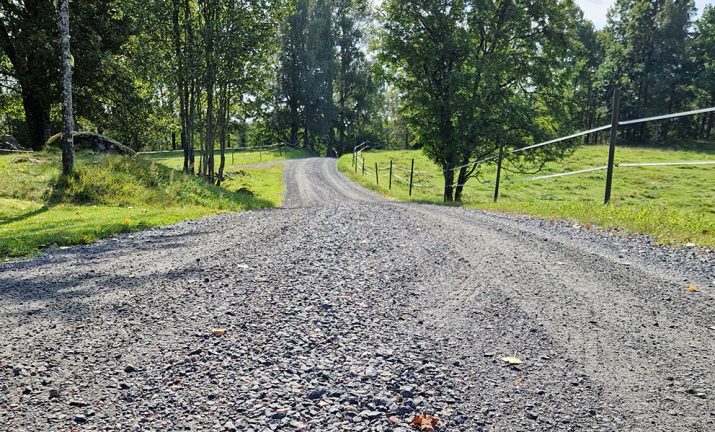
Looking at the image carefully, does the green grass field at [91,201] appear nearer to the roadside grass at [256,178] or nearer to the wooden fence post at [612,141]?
the roadside grass at [256,178]

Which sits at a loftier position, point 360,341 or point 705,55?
point 705,55

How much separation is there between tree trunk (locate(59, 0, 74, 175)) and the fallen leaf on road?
501 inches

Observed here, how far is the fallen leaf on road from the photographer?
203 cm

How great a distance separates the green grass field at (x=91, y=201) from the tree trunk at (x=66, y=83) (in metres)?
0.48

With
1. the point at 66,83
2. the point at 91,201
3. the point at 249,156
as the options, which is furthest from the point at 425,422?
the point at 249,156

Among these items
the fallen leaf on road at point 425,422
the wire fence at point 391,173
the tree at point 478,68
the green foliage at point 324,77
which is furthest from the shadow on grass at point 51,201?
the green foliage at point 324,77

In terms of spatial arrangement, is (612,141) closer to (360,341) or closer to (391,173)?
(360,341)

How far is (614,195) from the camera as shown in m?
22.0

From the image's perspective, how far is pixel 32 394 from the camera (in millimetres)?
2266

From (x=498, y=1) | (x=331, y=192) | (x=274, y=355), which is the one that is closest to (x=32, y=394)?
(x=274, y=355)

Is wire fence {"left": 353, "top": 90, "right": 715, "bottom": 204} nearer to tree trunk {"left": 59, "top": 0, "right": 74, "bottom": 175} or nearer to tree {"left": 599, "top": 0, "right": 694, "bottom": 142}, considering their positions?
tree trunk {"left": 59, "top": 0, "right": 74, "bottom": 175}

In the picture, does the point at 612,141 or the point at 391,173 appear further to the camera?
the point at 391,173

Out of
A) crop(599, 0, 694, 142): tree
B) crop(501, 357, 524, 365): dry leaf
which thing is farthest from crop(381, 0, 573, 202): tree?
crop(599, 0, 694, 142): tree

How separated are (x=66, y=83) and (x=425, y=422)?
13.2 meters
